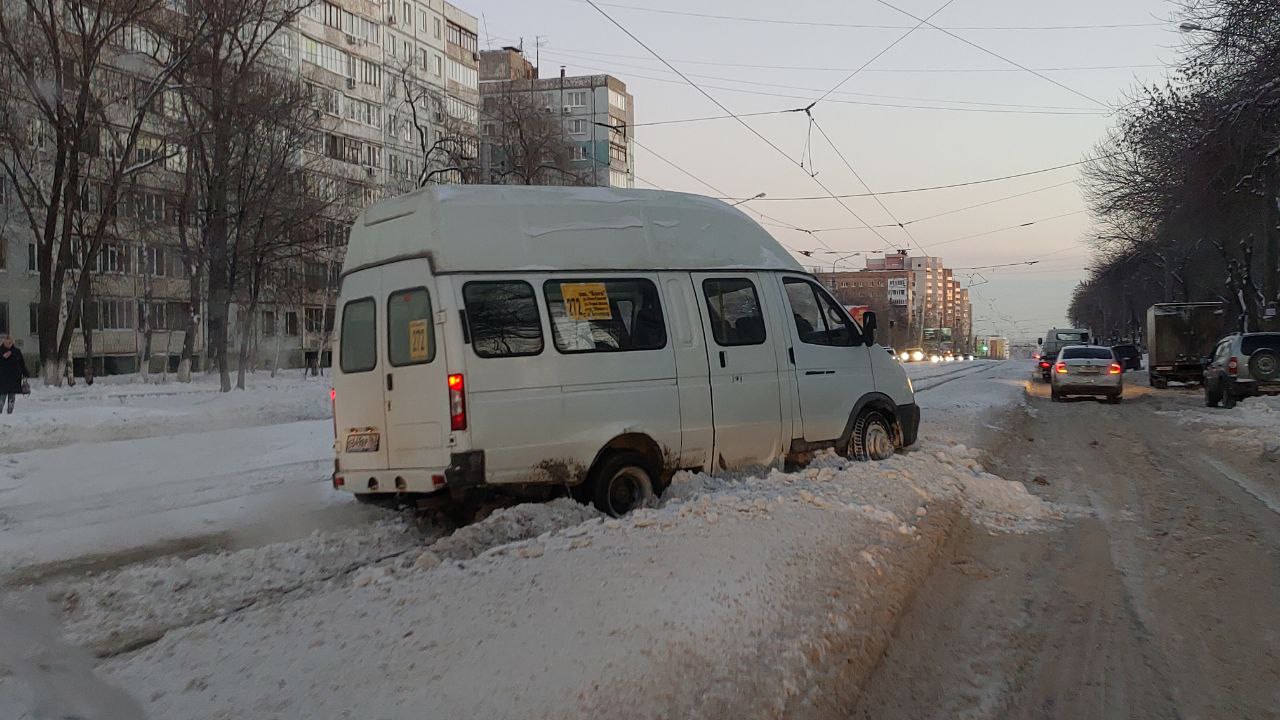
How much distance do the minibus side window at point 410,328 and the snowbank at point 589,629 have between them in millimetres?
1414

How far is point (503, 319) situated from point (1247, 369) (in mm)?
20341

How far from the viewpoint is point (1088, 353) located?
87.5 ft

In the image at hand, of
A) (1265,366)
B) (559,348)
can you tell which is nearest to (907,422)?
(559,348)

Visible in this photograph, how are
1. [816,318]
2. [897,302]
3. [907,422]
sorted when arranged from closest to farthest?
[816,318] → [907,422] → [897,302]

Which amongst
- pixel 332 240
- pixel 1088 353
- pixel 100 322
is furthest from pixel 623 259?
pixel 100 322

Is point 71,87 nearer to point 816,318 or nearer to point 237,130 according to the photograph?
point 237,130

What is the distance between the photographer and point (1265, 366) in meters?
22.4

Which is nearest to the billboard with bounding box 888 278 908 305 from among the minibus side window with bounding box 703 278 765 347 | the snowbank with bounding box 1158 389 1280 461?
the snowbank with bounding box 1158 389 1280 461

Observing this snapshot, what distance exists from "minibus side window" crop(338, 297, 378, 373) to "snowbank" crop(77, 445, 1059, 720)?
182cm

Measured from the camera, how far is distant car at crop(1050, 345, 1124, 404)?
2548 centimetres

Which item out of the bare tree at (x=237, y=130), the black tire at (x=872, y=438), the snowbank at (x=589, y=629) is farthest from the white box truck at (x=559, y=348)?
the bare tree at (x=237, y=130)

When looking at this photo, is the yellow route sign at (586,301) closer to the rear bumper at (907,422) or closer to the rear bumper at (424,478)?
the rear bumper at (424,478)

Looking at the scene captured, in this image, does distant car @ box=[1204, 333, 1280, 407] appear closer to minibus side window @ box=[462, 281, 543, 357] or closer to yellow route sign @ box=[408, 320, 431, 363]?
minibus side window @ box=[462, 281, 543, 357]

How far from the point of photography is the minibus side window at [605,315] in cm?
805
